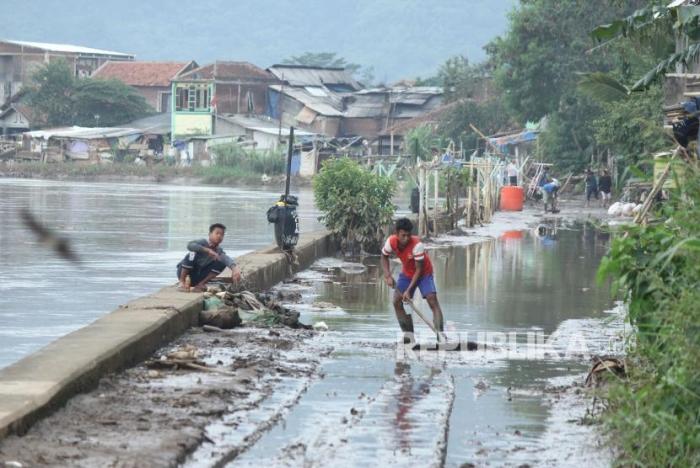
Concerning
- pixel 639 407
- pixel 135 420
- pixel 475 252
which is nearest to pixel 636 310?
pixel 639 407

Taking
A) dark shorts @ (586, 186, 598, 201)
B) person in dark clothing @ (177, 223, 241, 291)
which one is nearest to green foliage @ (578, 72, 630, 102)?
person in dark clothing @ (177, 223, 241, 291)

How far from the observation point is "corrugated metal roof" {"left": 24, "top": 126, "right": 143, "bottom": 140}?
84.8 m

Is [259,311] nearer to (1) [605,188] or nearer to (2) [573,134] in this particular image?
(1) [605,188]

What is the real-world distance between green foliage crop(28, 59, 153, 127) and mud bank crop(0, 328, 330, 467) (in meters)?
81.4

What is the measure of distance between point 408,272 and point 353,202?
1082 centimetres

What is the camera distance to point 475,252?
82.8 ft

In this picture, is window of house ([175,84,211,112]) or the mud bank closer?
the mud bank

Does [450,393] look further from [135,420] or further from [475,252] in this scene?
[475,252]

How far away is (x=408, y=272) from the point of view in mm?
13289

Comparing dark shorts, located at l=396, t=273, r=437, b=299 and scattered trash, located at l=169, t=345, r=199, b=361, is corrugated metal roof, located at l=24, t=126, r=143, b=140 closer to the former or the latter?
dark shorts, located at l=396, t=273, r=437, b=299

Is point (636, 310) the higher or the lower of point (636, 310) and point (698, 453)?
the higher

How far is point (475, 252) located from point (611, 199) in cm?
2407

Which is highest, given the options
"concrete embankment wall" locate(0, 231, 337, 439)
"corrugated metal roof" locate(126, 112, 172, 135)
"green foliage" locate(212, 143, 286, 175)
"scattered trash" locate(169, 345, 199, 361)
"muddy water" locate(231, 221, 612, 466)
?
"corrugated metal roof" locate(126, 112, 172, 135)

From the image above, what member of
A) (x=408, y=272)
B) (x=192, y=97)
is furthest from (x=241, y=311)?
(x=192, y=97)
